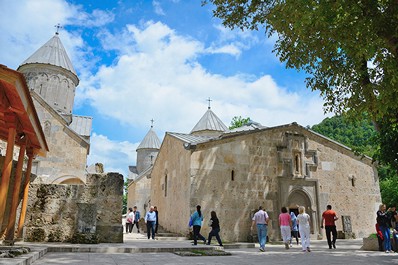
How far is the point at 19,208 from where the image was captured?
27.2 ft

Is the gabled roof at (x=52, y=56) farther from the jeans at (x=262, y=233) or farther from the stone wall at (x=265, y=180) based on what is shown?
the jeans at (x=262, y=233)

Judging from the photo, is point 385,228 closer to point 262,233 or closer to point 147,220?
point 262,233

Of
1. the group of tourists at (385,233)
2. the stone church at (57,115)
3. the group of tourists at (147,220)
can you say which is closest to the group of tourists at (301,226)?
the group of tourists at (385,233)

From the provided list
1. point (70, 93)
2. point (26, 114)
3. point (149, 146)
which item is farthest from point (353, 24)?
point (149, 146)

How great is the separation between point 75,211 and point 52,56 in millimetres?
19210

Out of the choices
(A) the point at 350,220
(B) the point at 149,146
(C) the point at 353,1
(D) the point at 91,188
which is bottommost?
(A) the point at 350,220

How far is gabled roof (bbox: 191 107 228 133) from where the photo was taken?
29.5m

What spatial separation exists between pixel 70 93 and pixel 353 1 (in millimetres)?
22175

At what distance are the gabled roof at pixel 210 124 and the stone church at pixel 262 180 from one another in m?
12.6

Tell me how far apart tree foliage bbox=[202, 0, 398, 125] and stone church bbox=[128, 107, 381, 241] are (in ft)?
17.1

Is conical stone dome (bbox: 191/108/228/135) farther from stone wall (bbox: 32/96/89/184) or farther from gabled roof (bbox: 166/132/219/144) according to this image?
stone wall (bbox: 32/96/89/184)

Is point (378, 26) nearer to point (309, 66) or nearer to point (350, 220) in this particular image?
point (309, 66)

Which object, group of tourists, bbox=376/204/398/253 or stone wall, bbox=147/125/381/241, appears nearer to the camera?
group of tourists, bbox=376/204/398/253

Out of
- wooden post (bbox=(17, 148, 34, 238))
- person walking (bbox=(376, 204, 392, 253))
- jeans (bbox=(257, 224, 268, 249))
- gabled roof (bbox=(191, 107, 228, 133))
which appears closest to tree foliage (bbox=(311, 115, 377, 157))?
gabled roof (bbox=(191, 107, 228, 133))
